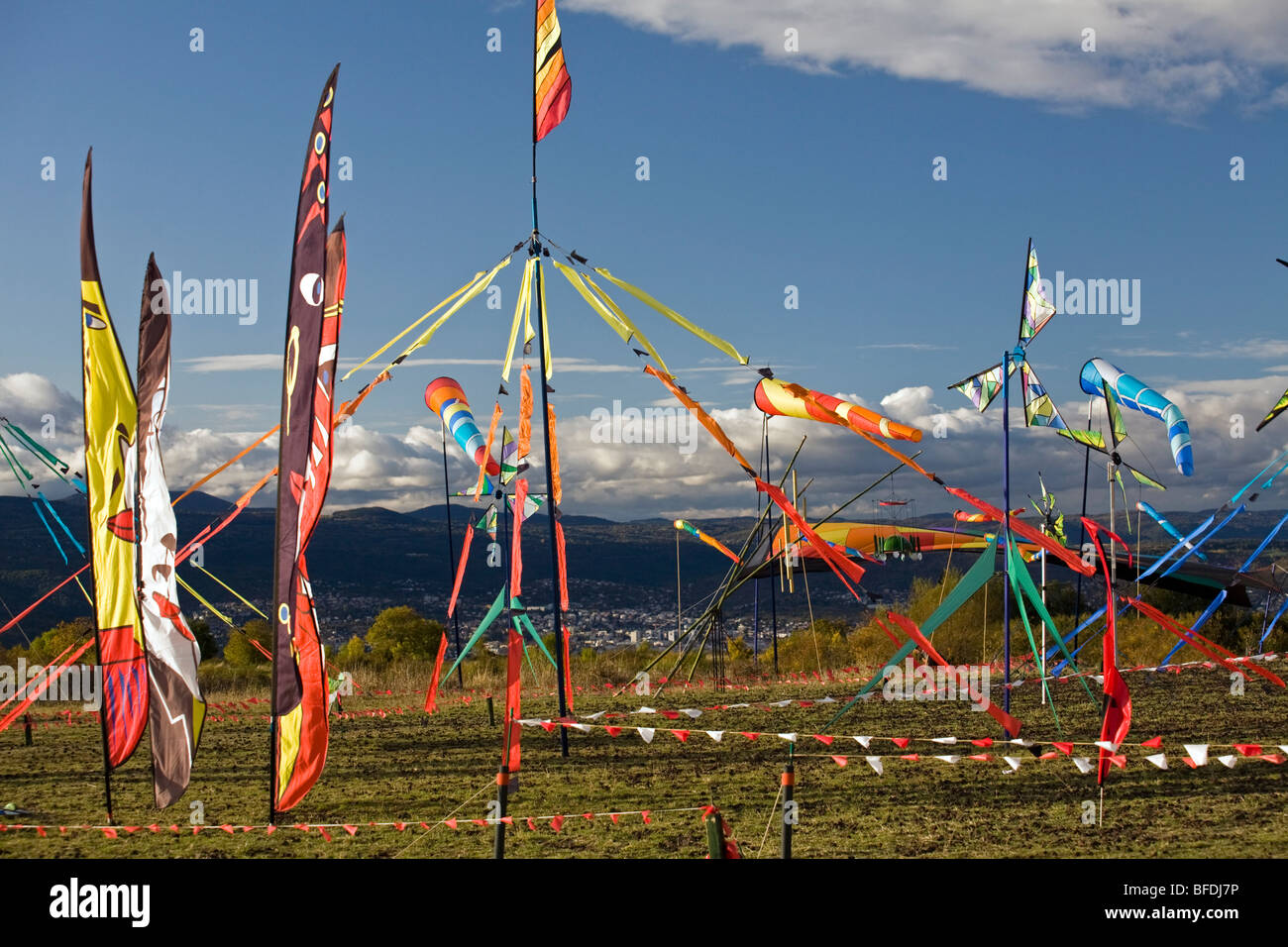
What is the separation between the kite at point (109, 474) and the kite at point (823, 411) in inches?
244

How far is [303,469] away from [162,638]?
245cm

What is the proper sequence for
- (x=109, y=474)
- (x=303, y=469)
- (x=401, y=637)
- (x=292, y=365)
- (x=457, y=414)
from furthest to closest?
1. (x=401, y=637)
2. (x=457, y=414)
3. (x=109, y=474)
4. (x=292, y=365)
5. (x=303, y=469)

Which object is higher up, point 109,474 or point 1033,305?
point 1033,305

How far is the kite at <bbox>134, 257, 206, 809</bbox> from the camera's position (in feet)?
30.1

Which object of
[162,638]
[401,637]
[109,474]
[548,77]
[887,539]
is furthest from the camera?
[401,637]

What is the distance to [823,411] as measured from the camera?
35.9 ft

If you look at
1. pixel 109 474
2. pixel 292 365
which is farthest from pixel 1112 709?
pixel 109 474

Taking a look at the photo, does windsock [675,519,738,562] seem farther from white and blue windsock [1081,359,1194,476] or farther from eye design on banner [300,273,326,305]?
eye design on banner [300,273,326,305]

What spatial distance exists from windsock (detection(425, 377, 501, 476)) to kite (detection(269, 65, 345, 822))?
26.8 ft

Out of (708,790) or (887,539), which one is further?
(887,539)

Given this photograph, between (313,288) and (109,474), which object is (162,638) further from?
(313,288)

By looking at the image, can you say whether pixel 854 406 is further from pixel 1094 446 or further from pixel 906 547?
pixel 906 547

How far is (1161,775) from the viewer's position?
36.9 ft
